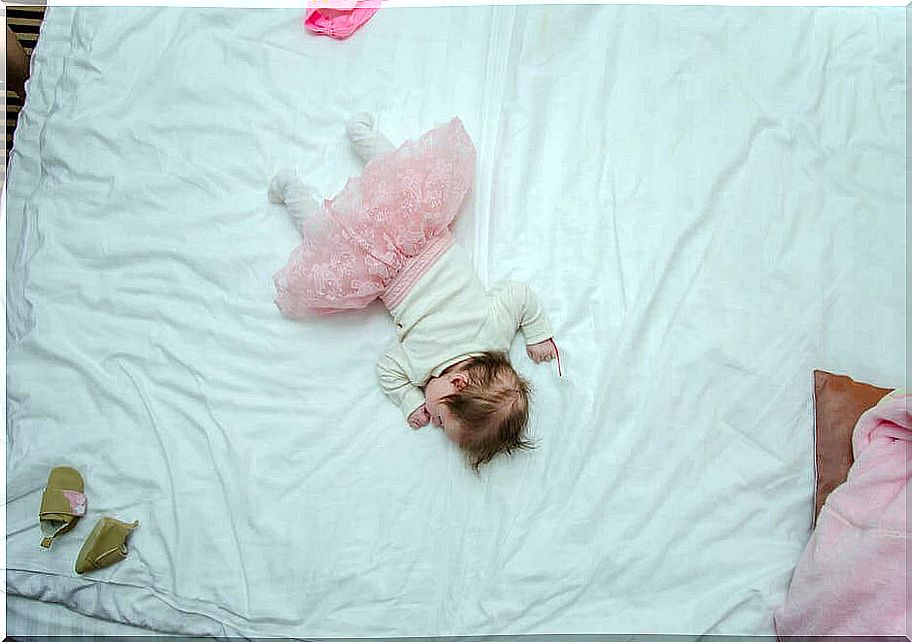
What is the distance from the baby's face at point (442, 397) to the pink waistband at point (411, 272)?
0.45ft

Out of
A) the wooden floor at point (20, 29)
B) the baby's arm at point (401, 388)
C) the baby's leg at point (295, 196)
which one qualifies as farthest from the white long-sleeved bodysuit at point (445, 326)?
the wooden floor at point (20, 29)

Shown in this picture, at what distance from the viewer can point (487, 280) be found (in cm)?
143

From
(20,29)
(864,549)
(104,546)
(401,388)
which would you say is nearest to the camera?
(864,549)

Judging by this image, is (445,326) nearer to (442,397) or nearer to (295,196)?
(442,397)

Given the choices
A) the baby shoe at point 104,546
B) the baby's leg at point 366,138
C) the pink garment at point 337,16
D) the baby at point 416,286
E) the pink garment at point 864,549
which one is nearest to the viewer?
the pink garment at point 864,549

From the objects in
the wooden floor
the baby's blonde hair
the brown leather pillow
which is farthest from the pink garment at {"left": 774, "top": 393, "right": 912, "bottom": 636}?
the wooden floor

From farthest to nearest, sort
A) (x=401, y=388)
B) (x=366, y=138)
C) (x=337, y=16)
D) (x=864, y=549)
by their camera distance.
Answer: (x=337, y=16) < (x=366, y=138) < (x=401, y=388) < (x=864, y=549)

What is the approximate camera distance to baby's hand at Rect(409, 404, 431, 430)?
1342 mm

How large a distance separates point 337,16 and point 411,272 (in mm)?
510

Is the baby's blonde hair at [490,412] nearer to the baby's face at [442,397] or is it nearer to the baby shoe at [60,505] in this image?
the baby's face at [442,397]

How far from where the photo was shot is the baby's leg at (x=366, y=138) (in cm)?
147

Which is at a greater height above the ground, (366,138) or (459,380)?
(366,138)

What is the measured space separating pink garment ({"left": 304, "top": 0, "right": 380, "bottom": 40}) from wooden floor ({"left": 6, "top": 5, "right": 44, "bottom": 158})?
638 mm

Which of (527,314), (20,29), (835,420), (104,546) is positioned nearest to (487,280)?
(527,314)
